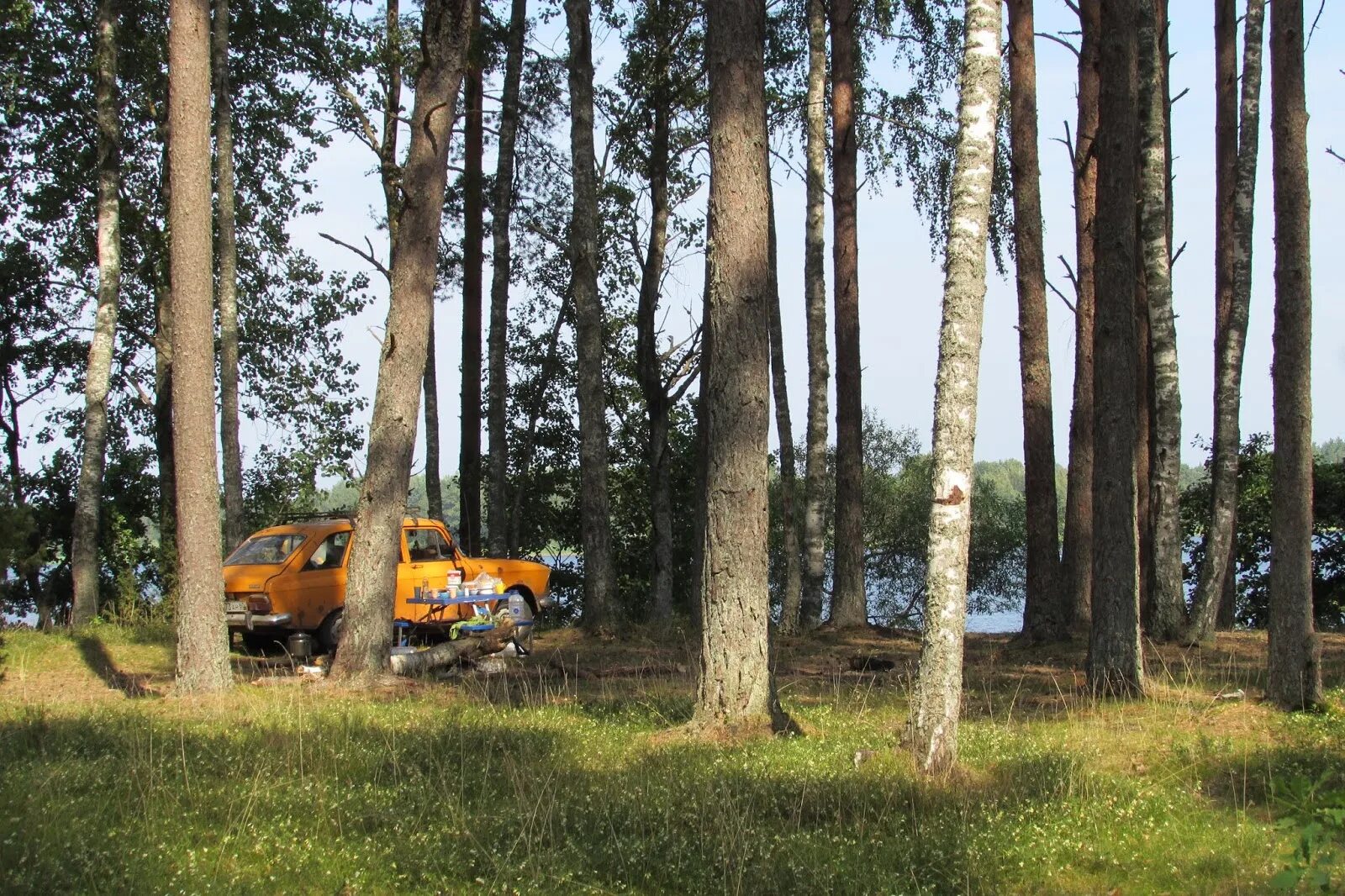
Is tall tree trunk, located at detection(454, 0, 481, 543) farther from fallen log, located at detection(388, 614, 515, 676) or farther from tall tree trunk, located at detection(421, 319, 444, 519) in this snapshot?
fallen log, located at detection(388, 614, 515, 676)

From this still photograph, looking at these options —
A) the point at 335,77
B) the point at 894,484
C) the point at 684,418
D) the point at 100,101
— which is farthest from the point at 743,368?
the point at 894,484

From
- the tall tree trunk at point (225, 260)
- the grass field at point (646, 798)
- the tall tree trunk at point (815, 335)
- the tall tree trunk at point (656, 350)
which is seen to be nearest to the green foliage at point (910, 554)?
the tall tree trunk at point (656, 350)

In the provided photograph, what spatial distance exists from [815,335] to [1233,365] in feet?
20.5

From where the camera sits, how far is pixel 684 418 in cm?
3225

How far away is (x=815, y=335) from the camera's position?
61.1 feet

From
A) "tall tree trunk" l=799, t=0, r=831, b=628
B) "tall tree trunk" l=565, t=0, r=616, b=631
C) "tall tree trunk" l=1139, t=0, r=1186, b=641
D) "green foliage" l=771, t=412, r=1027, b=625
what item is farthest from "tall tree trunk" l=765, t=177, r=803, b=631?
"green foliage" l=771, t=412, r=1027, b=625

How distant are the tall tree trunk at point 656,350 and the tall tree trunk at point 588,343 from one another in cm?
491

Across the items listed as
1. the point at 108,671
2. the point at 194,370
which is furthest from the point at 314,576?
the point at 194,370

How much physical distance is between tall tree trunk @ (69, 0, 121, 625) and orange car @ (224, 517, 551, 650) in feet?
13.1

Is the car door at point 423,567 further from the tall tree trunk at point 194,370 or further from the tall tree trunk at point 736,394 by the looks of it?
the tall tree trunk at point 736,394

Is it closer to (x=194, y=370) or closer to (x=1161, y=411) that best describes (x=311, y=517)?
(x=194, y=370)

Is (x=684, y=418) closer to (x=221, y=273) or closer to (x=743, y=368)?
(x=221, y=273)

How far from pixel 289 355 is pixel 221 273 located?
10070 millimetres

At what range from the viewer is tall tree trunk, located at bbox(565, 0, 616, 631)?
55.7 ft
